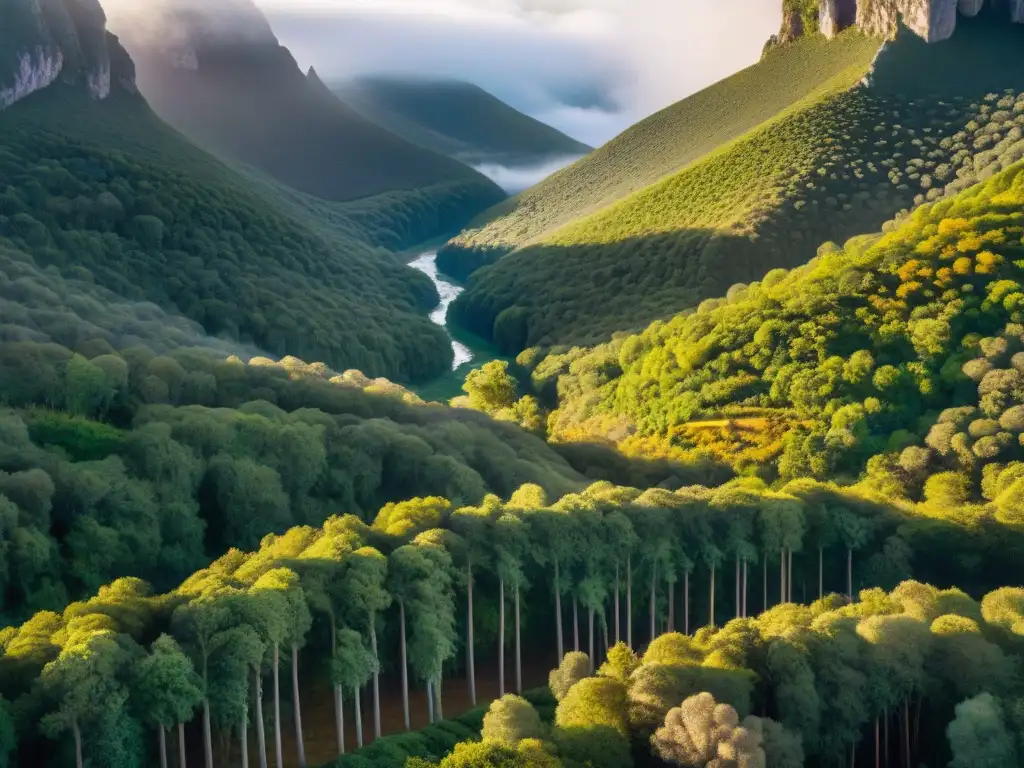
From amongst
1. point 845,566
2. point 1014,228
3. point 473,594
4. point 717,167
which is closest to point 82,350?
point 473,594

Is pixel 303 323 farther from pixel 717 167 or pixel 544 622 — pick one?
pixel 544 622

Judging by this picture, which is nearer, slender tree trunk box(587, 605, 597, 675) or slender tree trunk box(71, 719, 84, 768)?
slender tree trunk box(71, 719, 84, 768)

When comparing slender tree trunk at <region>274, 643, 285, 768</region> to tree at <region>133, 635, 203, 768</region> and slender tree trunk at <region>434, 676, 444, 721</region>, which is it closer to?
tree at <region>133, 635, 203, 768</region>

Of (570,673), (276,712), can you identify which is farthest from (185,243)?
(570,673)

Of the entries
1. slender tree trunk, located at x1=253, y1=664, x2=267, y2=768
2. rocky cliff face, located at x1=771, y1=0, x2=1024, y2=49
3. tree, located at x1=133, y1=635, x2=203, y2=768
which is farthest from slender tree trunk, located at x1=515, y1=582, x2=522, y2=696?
rocky cliff face, located at x1=771, y1=0, x2=1024, y2=49

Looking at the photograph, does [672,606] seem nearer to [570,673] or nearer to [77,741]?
[570,673]

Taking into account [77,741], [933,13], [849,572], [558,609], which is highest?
[933,13]
